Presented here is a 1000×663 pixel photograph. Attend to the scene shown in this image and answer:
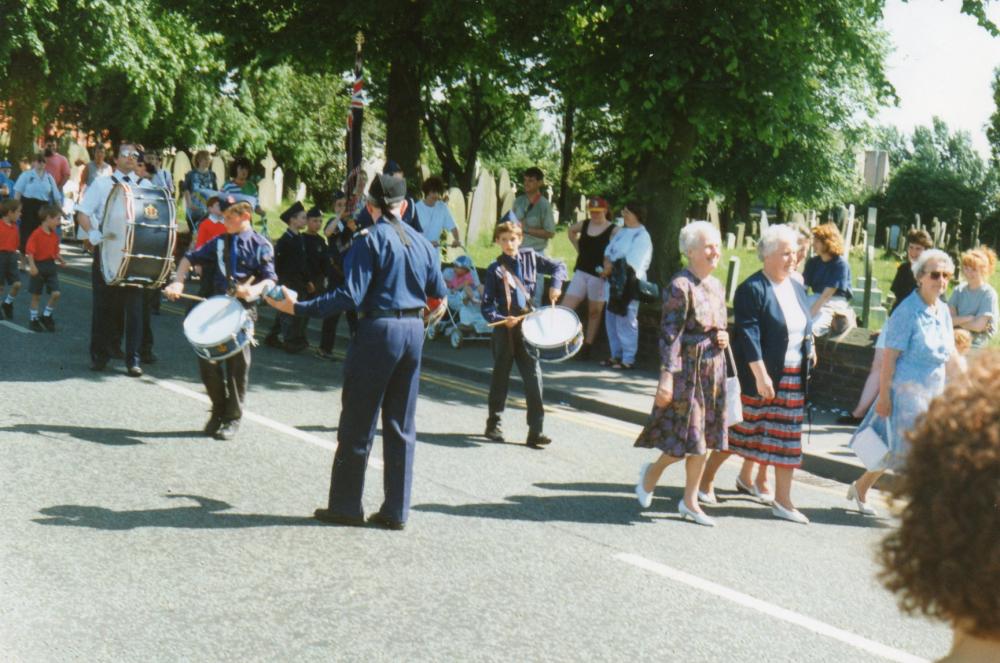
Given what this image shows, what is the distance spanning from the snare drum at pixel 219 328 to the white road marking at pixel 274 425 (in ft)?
3.68

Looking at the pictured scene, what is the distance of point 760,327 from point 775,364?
255 millimetres

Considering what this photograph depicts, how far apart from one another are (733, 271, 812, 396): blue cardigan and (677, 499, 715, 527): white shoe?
0.87 m

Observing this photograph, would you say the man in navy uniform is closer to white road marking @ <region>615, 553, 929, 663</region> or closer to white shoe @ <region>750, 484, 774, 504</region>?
white road marking @ <region>615, 553, 929, 663</region>

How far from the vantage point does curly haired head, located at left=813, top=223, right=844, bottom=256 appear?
11.2m

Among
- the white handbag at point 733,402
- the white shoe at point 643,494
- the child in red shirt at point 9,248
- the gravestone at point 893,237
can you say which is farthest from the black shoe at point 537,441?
the gravestone at point 893,237

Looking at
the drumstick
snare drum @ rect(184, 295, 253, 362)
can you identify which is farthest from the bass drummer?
the drumstick

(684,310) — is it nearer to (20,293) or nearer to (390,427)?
(390,427)

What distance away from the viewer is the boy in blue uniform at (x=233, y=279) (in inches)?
361

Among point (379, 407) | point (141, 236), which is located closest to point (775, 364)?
point (379, 407)

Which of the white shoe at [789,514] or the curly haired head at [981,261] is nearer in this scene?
the white shoe at [789,514]

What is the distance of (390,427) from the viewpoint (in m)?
7.15

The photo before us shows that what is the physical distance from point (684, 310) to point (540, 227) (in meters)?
7.49

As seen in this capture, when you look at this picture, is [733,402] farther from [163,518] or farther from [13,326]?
[13,326]

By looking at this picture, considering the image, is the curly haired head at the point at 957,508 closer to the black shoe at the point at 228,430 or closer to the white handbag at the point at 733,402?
Answer: the white handbag at the point at 733,402
